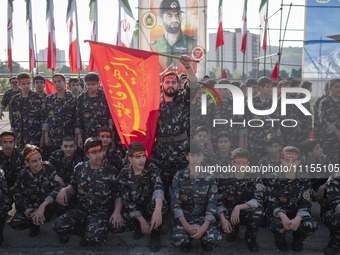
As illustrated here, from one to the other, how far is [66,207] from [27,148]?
0.89 metres

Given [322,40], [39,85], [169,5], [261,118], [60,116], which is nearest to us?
[261,118]

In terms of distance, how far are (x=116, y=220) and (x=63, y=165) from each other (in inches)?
60.2

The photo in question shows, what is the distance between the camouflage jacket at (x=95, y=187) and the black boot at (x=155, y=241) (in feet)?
1.91

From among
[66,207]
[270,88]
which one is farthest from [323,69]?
[66,207]

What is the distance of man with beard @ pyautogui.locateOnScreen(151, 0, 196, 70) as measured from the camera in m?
10.4

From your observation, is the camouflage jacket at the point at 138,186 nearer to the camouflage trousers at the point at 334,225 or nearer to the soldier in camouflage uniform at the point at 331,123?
the camouflage trousers at the point at 334,225

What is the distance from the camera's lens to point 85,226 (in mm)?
3750

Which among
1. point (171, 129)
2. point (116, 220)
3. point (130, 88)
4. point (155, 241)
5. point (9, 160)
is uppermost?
point (130, 88)

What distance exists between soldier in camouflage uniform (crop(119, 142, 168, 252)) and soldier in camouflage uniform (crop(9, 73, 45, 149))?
2638mm

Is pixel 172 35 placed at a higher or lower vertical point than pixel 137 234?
higher

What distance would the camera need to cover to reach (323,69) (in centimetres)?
853

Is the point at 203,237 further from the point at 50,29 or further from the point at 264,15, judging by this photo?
the point at 50,29

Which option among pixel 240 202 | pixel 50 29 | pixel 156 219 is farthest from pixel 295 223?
pixel 50 29

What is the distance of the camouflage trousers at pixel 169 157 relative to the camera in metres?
4.27
